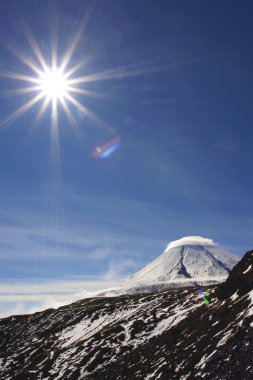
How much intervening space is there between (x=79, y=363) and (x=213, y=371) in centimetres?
3234

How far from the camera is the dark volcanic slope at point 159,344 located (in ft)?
97.3

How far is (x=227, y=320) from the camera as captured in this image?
36.8m

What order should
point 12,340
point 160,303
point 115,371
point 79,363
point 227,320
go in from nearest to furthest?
point 227,320, point 115,371, point 79,363, point 160,303, point 12,340

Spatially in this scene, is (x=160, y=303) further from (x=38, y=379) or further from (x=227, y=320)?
(x=227, y=320)

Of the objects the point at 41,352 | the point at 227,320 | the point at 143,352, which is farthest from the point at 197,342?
the point at 41,352

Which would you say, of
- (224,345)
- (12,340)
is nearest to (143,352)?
(224,345)

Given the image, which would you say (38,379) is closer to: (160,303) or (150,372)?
(150,372)

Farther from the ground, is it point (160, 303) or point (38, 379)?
point (160, 303)

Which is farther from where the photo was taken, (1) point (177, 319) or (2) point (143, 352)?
(1) point (177, 319)

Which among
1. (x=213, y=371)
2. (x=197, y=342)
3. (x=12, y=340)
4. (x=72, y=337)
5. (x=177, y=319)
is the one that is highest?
(x=12, y=340)

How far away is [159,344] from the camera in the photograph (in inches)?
1879

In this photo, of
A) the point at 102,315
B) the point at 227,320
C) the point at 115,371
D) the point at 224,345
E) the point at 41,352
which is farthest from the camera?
the point at 102,315

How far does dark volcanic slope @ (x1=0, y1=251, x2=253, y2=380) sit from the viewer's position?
29656mm

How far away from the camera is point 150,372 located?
3747 cm
